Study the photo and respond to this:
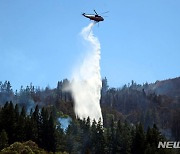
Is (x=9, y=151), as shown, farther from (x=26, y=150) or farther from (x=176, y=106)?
(x=176, y=106)

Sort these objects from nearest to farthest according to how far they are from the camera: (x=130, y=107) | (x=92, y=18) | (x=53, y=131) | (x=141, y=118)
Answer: (x=92, y=18), (x=53, y=131), (x=141, y=118), (x=130, y=107)

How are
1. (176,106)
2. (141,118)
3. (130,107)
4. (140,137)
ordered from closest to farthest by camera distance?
1. (140,137)
2. (141,118)
3. (176,106)
4. (130,107)

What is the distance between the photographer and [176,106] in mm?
184250

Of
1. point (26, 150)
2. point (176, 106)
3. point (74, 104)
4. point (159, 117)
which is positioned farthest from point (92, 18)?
point (176, 106)

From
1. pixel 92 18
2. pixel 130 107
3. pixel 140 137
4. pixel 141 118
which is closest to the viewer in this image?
pixel 92 18

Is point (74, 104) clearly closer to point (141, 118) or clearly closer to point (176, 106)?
point (141, 118)

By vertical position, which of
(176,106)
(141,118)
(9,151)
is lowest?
(9,151)

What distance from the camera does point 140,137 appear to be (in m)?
70.8

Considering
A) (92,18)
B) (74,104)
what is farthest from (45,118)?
(74,104)

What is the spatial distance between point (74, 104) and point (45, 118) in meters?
73.1

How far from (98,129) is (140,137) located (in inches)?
409

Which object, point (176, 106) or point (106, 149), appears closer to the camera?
point (106, 149)

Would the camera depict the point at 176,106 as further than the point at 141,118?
Yes

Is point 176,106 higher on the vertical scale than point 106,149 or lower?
higher
